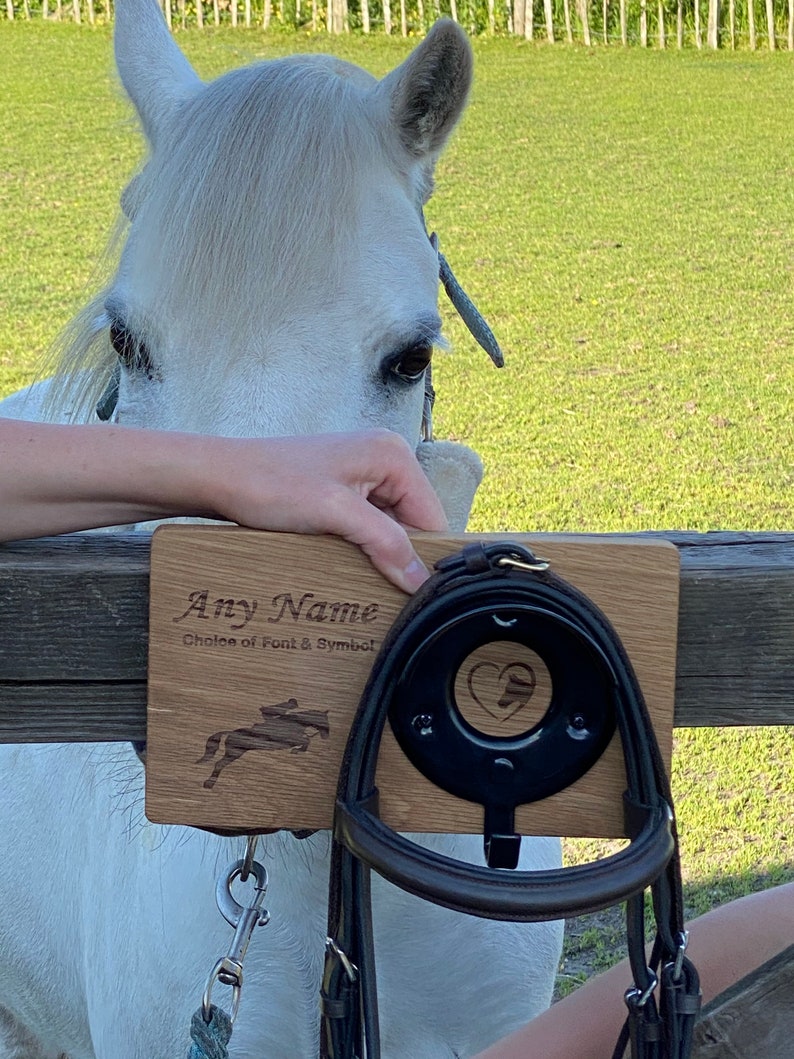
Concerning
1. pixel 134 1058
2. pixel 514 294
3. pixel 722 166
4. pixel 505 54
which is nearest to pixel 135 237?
pixel 134 1058

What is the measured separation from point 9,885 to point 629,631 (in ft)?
5.01

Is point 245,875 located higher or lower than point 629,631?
lower

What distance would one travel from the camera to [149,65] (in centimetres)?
168

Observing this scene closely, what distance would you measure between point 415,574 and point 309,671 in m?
0.11

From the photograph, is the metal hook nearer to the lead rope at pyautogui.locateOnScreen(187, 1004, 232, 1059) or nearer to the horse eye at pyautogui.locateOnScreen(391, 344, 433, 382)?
the lead rope at pyautogui.locateOnScreen(187, 1004, 232, 1059)

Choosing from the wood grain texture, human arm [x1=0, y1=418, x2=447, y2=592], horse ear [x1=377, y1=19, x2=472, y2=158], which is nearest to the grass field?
horse ear [x1=377, y1=19, x2=472, y2=158]

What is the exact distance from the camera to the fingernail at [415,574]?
0.82 m

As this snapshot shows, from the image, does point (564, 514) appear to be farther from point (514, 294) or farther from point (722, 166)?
point (722, 166)

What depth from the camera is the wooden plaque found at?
0.83 meters

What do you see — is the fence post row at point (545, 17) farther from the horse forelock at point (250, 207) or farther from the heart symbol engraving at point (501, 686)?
the heart symbol engraving at point (501, 686)

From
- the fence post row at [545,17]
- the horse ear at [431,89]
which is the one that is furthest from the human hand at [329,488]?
the fence post row at [545,17]

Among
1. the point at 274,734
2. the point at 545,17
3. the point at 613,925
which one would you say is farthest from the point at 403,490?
the point at 545,17

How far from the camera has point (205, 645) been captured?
840 mm

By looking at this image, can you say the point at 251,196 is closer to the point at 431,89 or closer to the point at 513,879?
the point at 431,89
